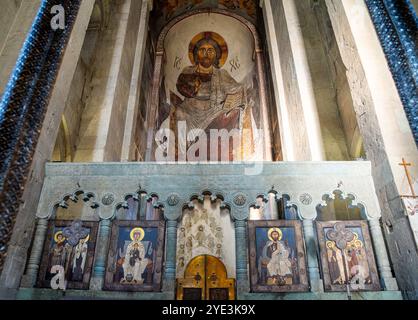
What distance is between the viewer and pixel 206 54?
1372 centimetres

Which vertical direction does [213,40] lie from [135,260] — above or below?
above

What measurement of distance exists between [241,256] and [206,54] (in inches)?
467

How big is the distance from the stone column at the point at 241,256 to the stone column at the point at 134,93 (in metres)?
4.28

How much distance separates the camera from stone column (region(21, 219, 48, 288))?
3.33 m

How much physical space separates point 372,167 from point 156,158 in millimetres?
7792

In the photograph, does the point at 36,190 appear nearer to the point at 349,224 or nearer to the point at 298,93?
the point at 349,224

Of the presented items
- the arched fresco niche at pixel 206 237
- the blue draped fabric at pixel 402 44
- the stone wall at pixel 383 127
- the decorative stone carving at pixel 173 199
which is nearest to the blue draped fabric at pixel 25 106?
the decorative stone carving at pixel 173 199

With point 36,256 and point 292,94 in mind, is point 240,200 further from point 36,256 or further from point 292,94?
point 292,94

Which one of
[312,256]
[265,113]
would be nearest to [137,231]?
[312,256]

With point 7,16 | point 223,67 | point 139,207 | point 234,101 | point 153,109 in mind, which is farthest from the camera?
point 223,67

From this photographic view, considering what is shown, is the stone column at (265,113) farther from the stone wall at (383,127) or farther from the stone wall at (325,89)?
the stone wall at (383,127)

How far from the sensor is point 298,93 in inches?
254

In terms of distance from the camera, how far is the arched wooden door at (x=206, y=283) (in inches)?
286

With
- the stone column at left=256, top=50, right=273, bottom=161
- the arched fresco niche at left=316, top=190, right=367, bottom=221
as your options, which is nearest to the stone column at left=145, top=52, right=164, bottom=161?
the stone column at left=256, top=50, right=273, bottom=161
